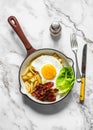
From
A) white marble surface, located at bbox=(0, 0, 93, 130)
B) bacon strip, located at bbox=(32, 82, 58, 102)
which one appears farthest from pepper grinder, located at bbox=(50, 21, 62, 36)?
bacon strip, located at bbox=(32, 82, 58, 102)

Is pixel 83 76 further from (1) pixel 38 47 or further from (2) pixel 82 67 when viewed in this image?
(1) pixel 38 47

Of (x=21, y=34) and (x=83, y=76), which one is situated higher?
(x=21, y=34)

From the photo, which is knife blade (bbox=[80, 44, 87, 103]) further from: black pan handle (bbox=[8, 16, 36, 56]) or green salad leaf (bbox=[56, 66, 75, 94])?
black pan handle (bbox=[8, 16, 36, 56])

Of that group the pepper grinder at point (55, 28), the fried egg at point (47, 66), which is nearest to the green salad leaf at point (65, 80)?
the fried egg at point (47, 66)

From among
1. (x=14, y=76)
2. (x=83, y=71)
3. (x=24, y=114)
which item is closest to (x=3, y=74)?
(x=14, y=76)

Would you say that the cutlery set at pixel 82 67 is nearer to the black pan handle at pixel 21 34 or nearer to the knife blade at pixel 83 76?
the knife blade at pixel 83 76

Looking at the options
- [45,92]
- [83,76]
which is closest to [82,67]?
A: [83,76]
